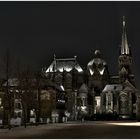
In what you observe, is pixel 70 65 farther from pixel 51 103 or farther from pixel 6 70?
pixel 6 70

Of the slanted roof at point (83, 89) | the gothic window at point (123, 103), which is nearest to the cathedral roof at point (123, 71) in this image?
the gothic window at point (123, 103)

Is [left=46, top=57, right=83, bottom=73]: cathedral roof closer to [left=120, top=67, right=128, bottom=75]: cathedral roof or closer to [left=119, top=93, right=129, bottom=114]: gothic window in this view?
[left=120, top=67, right=128, bottom=75]: cathedral roof

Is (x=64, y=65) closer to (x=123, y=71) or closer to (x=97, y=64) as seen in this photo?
(x=97, y=64)

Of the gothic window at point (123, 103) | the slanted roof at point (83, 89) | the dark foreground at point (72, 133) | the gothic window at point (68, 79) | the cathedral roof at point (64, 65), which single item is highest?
the cathedral roof at point (64, 65)

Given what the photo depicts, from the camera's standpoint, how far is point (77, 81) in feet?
538

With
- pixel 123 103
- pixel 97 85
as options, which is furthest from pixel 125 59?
pixel 123 103

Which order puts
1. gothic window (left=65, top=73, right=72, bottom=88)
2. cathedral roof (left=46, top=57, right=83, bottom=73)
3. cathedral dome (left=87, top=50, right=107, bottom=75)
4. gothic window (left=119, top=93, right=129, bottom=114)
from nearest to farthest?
gothic window (left=119, top=93, right=129, bottom=114) < gothic window (left=65, top=73, right=72, bottom=88) < cathedral roof (left=46, top=57, right=83, bottom=73) < cathedral dome (left=87, top=50, right=107, bottom=75)

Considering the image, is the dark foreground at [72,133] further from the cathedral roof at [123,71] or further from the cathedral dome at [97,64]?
the cathedral dome at [97,64]

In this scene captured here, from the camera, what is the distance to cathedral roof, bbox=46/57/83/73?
542 feet

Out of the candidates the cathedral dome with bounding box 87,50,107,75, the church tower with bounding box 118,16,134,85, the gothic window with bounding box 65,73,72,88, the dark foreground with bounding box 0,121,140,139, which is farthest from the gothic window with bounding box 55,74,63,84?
the dark foreground with bounding box 0,121,140,139

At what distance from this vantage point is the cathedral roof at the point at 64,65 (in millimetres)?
165350

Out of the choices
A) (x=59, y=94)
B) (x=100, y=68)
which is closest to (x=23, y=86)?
(x=59, y=94)

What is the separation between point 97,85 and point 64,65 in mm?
17130

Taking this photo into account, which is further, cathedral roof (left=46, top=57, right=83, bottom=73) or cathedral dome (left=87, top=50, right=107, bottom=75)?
cathedral dome (left=87, top=50, right=107, bottom=75)
